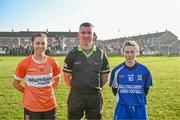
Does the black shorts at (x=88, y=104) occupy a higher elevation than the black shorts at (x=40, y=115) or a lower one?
higher

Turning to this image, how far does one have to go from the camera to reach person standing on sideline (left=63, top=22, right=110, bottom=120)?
616 centimetres

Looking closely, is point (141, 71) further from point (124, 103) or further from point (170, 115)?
point (170, 115)

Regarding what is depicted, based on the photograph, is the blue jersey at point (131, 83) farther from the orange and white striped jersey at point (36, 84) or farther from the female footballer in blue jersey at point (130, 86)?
the orange and white striped jersey at point (36, 84)

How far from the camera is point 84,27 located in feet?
20.1

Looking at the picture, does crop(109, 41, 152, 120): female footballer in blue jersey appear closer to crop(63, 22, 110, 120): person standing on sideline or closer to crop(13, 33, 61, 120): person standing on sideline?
crop(63, 22, 110, 120): person standing on sideline

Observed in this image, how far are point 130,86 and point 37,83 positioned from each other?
159 cm

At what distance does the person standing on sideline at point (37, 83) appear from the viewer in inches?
234

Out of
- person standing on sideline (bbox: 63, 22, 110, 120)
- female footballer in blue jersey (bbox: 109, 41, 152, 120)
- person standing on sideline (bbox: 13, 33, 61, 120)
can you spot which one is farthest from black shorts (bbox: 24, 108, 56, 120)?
female footballer in blue jersey (bbox: 109, 41, 152, 120)

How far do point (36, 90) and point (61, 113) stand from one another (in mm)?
3431

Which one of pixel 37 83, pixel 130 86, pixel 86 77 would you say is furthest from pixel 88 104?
pixel 37 83

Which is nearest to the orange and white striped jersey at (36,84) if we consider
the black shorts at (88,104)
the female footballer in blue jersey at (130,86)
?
the black shorts at (88,104)

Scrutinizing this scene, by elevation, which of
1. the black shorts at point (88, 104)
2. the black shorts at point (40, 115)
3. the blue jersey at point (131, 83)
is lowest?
the black shorts at point (40, 115)

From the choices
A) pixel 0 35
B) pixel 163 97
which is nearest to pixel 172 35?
pixel 0 35

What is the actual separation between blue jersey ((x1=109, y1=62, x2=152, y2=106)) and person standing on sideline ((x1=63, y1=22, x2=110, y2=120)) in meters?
0.36
